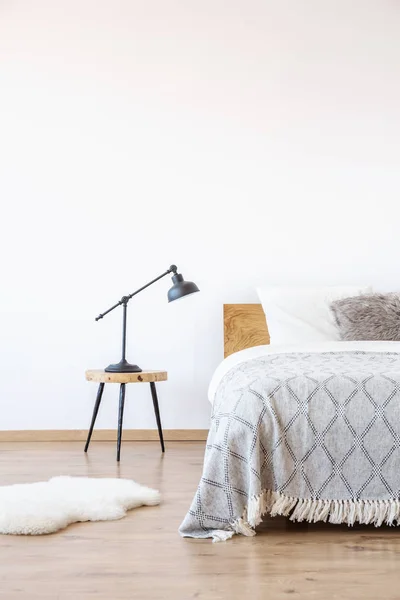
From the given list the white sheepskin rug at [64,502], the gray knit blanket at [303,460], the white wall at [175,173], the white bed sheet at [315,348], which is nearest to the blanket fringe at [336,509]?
the gray knit blanket at [303,460]

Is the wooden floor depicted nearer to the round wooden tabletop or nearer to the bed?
the bed

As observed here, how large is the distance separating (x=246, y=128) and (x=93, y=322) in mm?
1447

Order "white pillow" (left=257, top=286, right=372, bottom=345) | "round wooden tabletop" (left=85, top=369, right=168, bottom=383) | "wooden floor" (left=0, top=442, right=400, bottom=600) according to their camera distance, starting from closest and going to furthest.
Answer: "wooden floor" (left=0, top=442, right=400, bottom=600) < "round wooden tabletop" (left=85, top=369, right=168, bottom=383) < "white pillow" (left=257, top=286, right=372, bottom=345)

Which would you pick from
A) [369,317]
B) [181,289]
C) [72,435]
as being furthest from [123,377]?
[369,317]

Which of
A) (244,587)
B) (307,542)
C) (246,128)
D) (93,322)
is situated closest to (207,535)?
(307,542)

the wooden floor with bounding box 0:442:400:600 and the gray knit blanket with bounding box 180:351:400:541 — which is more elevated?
the gray knit blanket with bounding box 180:351:400:541

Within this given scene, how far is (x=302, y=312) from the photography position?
416 centimetres

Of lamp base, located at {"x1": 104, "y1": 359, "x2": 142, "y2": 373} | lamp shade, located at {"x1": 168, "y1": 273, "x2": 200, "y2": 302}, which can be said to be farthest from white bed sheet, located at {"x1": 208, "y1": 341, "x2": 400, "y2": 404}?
lamp base, located at {"x1": 104, "y1": 359, "x2": 142, "y2": 373}

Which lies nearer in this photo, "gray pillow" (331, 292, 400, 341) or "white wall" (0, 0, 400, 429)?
"gray pillow" (331, 292, 400, 341)

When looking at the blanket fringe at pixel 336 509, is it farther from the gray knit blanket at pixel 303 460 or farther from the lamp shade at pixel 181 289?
the lamp shade at pixel 181 289

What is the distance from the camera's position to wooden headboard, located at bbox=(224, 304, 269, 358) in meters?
4.46

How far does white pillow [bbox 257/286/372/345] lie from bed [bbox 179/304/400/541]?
1.55 meters

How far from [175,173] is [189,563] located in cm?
290

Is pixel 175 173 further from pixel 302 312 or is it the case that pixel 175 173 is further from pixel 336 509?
pixel 336 509
